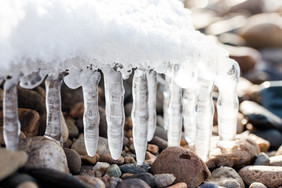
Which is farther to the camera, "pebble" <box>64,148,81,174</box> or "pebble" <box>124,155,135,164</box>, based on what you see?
"pebble" <box>124,155,135,164</box>

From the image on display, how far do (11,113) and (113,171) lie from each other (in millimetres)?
751

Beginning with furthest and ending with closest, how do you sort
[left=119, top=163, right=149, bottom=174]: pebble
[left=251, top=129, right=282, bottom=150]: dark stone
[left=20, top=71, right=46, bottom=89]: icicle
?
1. [left=251, top=129, right=282, bottom=150]: dark stone
2. [left=119, top=163, right=149, bottom=174]: pebble
3. [left=20, top=71, right=46, bottom=89]: icicle

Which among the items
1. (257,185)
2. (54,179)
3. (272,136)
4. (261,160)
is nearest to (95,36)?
(54,179)

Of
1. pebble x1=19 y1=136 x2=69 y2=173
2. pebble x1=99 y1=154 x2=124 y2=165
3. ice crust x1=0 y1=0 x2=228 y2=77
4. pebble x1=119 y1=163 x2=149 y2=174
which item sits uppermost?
ice crust x1=0 y1=0 x2=228 y2=77

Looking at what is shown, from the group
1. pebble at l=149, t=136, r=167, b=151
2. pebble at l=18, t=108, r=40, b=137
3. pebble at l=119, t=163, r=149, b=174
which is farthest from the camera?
pebble at l=149, t=136, r=167, b=151

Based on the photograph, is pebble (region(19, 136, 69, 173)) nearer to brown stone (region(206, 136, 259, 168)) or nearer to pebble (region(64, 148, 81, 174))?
pebble (region(64, 148, 81, 174))

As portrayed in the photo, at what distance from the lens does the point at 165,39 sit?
84.7 inches

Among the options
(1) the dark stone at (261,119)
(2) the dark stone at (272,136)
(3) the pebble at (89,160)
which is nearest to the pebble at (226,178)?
(3) the pebble at (89,160)

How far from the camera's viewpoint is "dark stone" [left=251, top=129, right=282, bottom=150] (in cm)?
330

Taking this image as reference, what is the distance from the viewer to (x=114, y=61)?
2.08 m

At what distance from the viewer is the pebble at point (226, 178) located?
231 cm

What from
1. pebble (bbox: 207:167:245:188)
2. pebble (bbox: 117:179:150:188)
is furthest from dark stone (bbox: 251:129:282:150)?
pebble (bbox: 117:179:150:188)

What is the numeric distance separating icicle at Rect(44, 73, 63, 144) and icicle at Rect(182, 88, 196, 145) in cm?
112

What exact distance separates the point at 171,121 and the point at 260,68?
4374 mm
